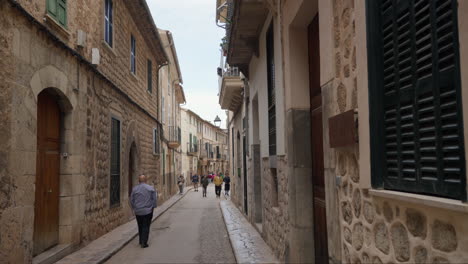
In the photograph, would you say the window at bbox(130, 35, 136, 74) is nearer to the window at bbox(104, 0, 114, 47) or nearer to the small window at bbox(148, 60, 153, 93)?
the window at bbox(104, 0, 114, 47)

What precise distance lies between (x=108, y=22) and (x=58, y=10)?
3.39m

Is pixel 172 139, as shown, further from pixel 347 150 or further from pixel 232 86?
pixel 347 150

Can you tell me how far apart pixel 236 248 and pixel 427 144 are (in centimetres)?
662

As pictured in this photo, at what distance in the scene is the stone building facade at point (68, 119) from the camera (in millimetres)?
5676

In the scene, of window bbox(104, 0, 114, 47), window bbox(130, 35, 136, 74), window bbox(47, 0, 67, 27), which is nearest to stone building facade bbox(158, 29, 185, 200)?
window bbox(130, 35, 136, 74)

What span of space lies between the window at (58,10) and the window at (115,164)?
3812 millimetres

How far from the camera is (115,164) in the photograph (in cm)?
1139

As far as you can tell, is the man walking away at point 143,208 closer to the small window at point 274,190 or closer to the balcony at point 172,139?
the small window at point 274,190

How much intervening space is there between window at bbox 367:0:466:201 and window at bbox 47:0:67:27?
6000 millimetres

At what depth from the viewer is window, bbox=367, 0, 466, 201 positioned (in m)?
1.99

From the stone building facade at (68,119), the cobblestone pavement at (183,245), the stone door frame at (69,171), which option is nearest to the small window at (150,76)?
the stone building facade at (68,119)

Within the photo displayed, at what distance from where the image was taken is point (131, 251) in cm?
874

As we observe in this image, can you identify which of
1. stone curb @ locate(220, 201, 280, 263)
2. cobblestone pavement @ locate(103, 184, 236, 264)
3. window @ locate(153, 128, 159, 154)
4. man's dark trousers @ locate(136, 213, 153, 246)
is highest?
window @ locate(153, 128, 159, 154)

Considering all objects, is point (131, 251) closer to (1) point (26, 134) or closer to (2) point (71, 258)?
(2) point (71, 258)
